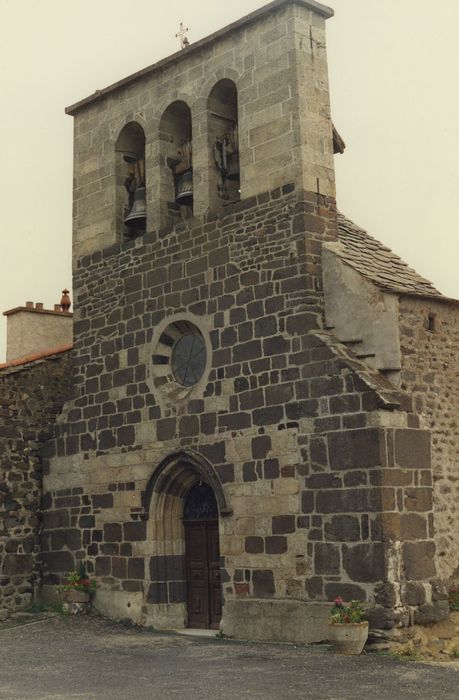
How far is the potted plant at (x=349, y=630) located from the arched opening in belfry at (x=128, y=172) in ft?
24.0

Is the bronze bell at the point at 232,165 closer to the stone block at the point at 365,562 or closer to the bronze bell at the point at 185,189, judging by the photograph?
the bronze bell at the point at 185,189

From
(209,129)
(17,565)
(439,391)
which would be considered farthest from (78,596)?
(209,129)

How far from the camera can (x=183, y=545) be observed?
14594mm

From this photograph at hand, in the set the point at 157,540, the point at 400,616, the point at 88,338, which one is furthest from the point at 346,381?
the point at 88,338

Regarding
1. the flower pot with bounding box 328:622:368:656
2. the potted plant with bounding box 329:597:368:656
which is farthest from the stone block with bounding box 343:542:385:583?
the flower pot with bounding box 328:622:368:656

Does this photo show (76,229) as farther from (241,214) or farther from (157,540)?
(157,540)

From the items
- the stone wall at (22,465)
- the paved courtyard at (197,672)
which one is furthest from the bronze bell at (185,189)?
the paved courtyard at (197,672)

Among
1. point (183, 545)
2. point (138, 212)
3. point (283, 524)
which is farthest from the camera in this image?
point (138, 212)

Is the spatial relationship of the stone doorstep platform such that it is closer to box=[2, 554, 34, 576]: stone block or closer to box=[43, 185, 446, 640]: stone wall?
box=[43, 185, 446, 640]: stone wall

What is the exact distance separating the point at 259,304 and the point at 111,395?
11.2ft

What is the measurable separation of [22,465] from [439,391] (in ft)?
23.6

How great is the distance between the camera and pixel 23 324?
65.1 ft

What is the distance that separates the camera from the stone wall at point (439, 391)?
12570 mm

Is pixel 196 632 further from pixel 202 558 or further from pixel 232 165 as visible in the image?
pixel 232 165
